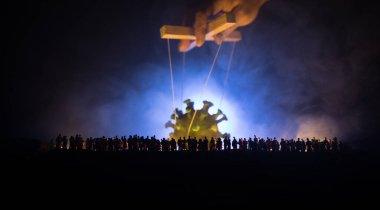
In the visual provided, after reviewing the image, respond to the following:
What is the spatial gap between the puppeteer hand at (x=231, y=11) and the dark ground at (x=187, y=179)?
7.03m

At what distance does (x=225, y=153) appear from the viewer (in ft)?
53.4

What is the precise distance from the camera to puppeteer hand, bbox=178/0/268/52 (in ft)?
66.6

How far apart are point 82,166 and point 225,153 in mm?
5248

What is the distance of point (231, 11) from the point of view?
21.1 metres

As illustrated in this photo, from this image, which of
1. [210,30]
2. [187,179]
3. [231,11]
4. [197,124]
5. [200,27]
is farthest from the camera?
[197,124]

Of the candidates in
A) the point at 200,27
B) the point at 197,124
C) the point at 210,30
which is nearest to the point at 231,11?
the point at 210,30

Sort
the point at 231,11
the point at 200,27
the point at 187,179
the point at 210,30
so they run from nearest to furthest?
1. the point at 187,179
2. the point at 231,11
3. the point at 210,30
4. the point at 200,27

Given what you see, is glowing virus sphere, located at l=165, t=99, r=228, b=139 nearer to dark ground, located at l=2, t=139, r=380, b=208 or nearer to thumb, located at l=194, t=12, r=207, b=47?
thumb, located at l=194, t=12, r=207, b=47

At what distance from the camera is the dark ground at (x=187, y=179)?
12.2 meters

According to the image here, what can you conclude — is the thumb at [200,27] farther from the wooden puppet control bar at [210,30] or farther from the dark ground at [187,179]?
the dark ground at [187,179]

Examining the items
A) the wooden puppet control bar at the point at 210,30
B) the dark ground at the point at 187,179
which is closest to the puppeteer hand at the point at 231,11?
the wooden puppet control bar at the point at 210,30

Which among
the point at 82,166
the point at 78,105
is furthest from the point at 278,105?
the point at 82,166

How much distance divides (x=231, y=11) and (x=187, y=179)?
33.6 feet

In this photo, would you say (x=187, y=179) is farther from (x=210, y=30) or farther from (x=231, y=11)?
(x=210, y=30)
